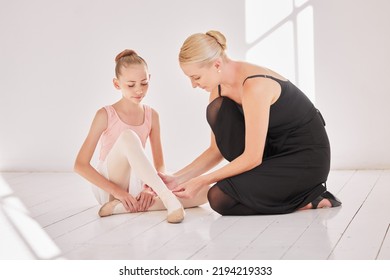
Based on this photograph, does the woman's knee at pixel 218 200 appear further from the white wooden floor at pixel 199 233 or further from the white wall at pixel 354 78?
the white wall at pixel 354 78

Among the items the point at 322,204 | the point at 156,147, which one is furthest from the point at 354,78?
the point at 156,147

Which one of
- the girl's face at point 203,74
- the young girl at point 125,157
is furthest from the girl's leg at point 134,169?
the girl's face at point 203,74

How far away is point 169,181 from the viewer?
313 cm

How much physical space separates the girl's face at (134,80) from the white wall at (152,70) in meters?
1.32

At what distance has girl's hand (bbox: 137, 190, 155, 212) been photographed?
3.13m

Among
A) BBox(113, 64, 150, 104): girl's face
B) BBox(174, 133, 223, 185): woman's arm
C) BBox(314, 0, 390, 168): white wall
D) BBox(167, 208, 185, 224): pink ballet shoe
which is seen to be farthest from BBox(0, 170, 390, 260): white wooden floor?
BBox(314, 0, 390, 168): white wall

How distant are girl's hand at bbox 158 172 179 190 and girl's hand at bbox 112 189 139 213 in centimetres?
14

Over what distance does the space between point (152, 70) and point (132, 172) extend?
4.90 feet

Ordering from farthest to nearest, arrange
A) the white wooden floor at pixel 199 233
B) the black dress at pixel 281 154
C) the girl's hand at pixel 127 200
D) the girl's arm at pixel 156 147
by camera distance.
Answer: the girl's arm at pixel 156 147, the girl's hand at pixel 127 200, the black dress at pixel 281 154, the white wooden floor at pixel 199 233

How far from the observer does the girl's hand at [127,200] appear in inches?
122

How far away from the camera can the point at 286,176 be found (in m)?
2.96

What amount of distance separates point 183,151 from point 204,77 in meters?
1.68

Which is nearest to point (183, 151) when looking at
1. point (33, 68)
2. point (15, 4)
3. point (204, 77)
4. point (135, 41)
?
point (135, 41)

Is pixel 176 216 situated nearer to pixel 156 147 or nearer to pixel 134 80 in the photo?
pixel 156 147
